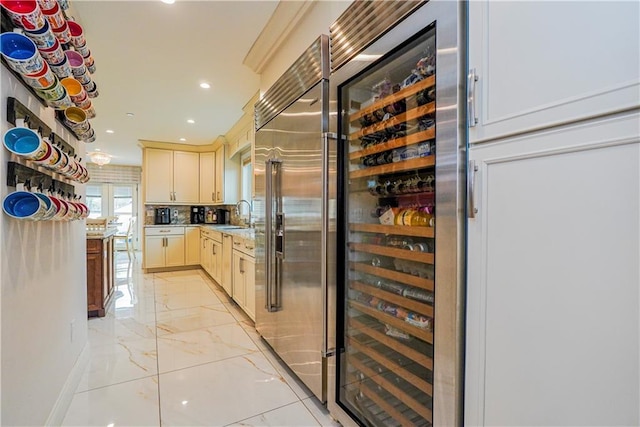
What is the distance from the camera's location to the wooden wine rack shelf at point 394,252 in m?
1.15

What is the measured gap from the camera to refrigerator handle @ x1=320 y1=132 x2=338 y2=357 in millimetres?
1661

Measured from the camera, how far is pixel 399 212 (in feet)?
4.50

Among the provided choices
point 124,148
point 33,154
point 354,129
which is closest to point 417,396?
point 354,129

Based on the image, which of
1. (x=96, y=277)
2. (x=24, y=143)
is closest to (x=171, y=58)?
(x=24, y=143)

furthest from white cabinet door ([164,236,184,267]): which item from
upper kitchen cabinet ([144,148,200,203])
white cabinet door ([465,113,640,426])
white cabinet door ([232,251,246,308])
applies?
white cabinet door ([465,113,640,426])

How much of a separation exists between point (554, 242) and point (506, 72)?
19.0 inches

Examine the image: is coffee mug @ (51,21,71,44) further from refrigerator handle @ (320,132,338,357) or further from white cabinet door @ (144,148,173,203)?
white cabinet door @ (144,148,173,203)

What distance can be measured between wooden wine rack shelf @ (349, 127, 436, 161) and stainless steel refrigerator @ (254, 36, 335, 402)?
15 cm

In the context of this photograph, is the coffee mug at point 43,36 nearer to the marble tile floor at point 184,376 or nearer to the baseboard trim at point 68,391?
the baseboard trim at point 68,391

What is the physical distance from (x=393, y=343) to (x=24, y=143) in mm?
1673

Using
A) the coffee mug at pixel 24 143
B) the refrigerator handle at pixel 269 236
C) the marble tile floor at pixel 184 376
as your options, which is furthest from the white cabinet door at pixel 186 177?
the coffee mug at pixel 24 143

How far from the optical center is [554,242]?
0.76 m

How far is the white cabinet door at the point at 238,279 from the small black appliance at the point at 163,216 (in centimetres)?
331

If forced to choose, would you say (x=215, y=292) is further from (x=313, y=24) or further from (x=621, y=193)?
(x=621, y=193)
